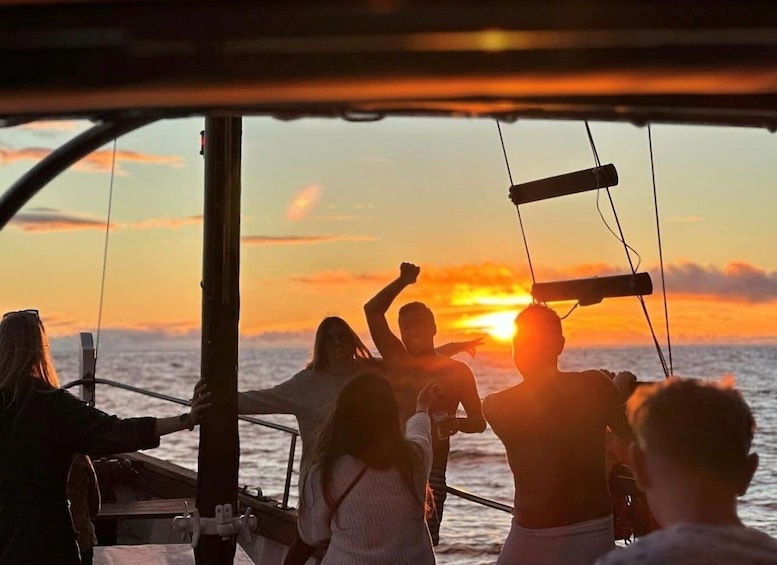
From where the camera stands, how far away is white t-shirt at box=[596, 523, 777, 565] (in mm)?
2000

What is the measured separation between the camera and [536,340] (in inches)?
170

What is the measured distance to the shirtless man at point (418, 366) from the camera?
5328 millimetres

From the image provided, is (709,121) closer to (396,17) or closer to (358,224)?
(396,17)

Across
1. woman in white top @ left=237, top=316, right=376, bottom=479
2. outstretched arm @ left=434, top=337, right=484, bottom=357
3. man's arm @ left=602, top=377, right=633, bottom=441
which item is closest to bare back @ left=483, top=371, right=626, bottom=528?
man's arm @ left=602, top=377, right=633, bottom=441

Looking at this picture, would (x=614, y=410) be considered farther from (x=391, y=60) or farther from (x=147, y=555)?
(x=147, y=555)

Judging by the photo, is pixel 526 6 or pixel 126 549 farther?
pixel 126 549

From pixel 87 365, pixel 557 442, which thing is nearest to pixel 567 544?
pixel 557 442

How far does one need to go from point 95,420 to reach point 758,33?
303 centimetres

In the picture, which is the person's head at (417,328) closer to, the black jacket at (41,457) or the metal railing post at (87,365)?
the black jacket at (41,457)

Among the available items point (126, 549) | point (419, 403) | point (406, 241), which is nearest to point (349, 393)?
point (419, 403)

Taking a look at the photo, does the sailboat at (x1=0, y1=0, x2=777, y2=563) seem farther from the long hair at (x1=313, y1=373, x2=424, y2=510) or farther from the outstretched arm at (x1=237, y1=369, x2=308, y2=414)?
the outstretched arm at (x1=237, y1=369, x2=308, y2=414)

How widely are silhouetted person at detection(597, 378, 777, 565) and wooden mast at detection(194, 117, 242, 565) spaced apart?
2.98 m

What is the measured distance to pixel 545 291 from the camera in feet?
19.7

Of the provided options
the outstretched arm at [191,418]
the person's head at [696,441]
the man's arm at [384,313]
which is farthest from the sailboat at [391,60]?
the man's arm at [384,313]
